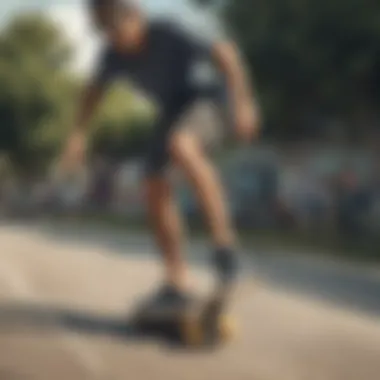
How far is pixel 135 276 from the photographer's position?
1321mm

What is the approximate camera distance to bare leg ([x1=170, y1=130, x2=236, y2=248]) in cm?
131

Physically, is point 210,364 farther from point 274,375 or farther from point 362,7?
point 362,7

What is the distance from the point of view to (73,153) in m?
1.31

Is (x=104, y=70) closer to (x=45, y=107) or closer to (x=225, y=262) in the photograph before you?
(x=45, y=107)

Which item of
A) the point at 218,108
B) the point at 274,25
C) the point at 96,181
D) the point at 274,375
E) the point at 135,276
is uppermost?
the point at 274,25

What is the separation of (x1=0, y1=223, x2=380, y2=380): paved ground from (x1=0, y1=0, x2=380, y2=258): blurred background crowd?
0.08m

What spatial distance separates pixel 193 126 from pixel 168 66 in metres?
0.10

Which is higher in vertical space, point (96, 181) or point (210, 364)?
point (96, 181)

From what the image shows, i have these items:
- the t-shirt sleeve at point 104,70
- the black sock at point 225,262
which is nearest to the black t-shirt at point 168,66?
the t-shirt sleeve at point 104,70

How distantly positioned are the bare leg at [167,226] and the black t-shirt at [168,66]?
132 millimetres

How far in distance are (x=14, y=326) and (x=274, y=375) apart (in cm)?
43

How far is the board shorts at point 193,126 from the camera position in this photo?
1289 mm

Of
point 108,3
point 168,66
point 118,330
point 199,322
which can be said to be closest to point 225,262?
point 199,322

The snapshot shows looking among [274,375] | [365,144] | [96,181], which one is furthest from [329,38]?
[274,375]
